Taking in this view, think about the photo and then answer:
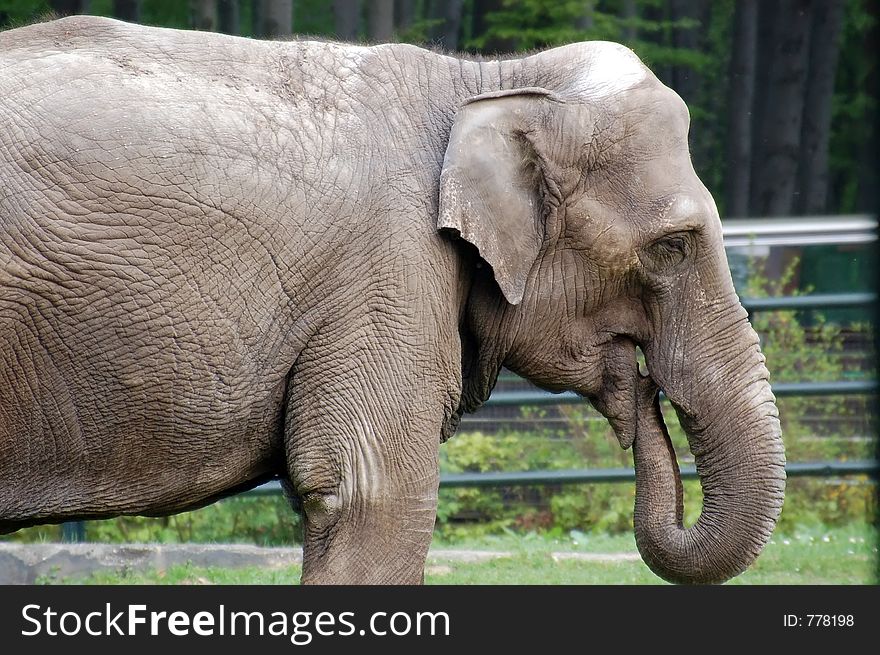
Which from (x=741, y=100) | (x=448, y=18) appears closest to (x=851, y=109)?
(x=741, y=100)

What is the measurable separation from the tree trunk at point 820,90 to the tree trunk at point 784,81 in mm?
231

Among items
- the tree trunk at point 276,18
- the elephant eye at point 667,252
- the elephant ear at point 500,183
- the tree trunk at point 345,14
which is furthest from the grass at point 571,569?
the tree trunk at point 345,14

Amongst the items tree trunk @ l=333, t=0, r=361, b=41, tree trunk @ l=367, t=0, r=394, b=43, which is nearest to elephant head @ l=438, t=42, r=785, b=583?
tree trunk @ l=367, t=0, r=394, b=43

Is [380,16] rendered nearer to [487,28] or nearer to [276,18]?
[487,28]

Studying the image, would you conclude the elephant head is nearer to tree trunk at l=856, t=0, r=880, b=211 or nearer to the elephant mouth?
the elephant mouth

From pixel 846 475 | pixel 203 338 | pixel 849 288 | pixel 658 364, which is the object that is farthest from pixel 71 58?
pixel 849 288

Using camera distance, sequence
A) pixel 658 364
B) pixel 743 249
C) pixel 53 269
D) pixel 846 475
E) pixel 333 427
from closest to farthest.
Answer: pixel 53 269, pixel 333 427, pixel 658 364, pixel 846 475, pixel 743 249

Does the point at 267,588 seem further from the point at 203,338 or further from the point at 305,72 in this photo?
the point at 305,72

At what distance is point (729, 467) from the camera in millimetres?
4383

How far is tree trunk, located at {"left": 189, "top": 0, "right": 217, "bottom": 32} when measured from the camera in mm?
10867

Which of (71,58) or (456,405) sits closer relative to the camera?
(71,58)

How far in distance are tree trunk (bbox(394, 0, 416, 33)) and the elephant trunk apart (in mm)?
8615

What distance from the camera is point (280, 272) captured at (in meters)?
3.94

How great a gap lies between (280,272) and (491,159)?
0.74 m
